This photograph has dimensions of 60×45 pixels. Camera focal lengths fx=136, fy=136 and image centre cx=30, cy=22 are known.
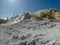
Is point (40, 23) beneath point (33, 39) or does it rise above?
above

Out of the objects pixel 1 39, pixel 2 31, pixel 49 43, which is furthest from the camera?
pixel 2 31

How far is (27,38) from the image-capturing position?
8.84 meters

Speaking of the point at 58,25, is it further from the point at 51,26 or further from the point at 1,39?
the point at 1,39

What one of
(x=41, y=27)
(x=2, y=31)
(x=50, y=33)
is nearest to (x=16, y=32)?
(x=2, y=31)

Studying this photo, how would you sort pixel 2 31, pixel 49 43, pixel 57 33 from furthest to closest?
pixel 2 31
pixel 57 33
pixel 49 43

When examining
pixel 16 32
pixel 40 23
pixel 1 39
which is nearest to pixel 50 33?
pixel 40 23

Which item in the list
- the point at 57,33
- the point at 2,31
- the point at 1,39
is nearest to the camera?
the point at 57,33

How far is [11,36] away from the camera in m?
9.33

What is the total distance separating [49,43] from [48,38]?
0.42 meters

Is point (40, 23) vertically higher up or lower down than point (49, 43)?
higher up

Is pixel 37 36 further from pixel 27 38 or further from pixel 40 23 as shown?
pixel 40 23

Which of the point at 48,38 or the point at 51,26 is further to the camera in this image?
the point at 51,26

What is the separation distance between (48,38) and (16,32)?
99.6 inches

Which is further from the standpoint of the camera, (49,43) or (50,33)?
(50,33)
